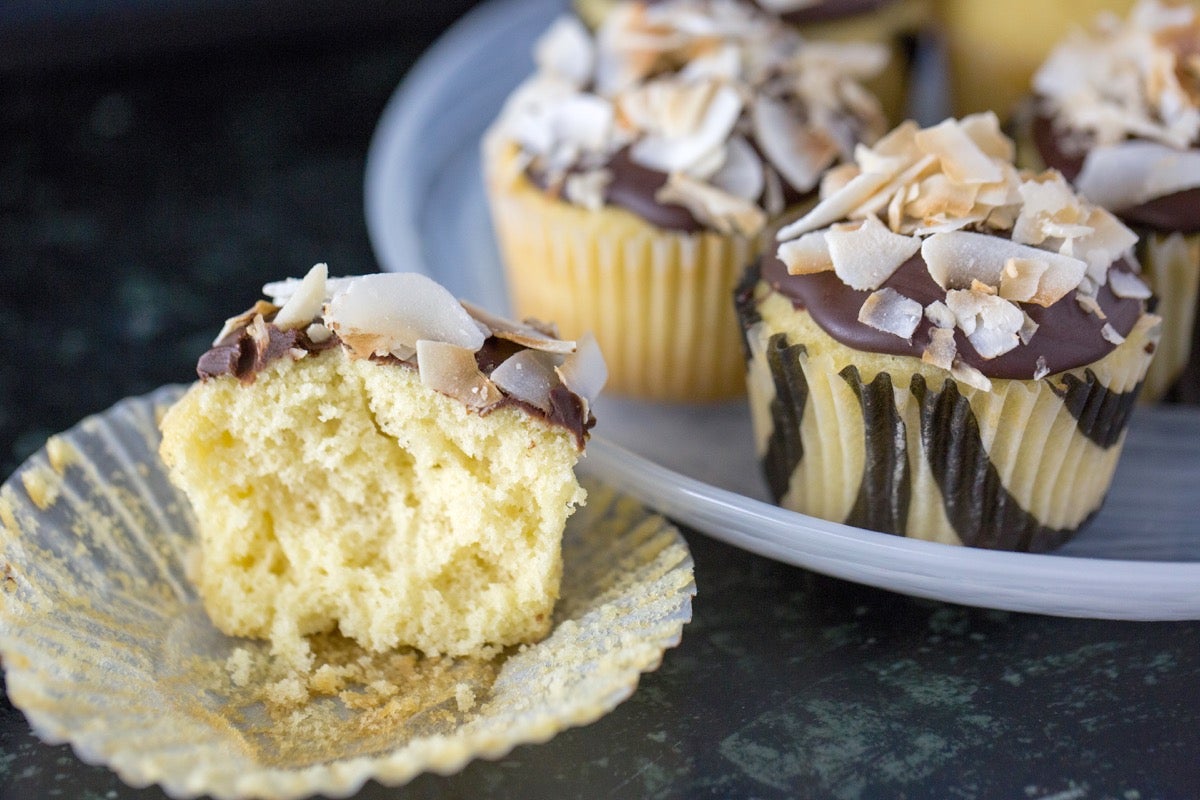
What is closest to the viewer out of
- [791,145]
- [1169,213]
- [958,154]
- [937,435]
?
[937,435]

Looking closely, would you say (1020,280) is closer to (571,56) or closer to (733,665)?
(733,665)

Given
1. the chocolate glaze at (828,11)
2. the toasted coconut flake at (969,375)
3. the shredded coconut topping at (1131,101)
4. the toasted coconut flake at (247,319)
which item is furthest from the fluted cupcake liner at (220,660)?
the chocolate glaze at (828,11)

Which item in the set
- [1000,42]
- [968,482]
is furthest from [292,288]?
[1000,42]

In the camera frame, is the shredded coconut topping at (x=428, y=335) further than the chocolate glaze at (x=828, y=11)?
No

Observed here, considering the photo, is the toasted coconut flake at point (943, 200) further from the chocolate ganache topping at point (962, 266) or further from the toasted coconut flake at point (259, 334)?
the toasted coconut flake at point (259, 334)

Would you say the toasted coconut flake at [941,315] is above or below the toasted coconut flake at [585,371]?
above

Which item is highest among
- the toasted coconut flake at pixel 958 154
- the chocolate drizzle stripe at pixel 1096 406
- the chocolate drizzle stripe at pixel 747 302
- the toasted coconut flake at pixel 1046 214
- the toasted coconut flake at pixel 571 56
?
the toasted coconut flake at pixel 571 56

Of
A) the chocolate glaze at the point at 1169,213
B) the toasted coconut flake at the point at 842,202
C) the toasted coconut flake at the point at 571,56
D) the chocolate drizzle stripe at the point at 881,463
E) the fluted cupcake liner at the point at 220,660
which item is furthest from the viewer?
the toasted coconut flake at the point at 571,56
